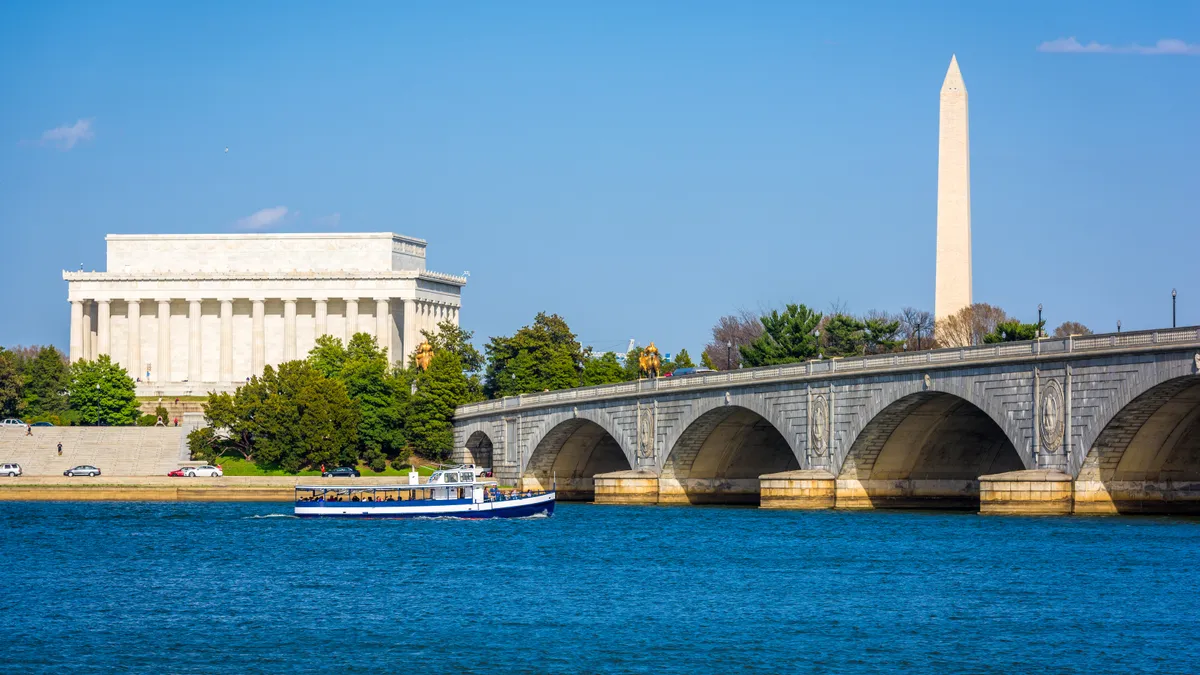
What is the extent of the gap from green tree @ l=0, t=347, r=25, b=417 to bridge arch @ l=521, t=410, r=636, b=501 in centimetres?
5374

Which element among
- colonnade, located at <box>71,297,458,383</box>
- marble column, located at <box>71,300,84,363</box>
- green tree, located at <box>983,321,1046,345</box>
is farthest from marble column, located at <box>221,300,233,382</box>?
green tree, located at <box>983,321,1046,345</box>

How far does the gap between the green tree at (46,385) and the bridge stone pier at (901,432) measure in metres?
49.1

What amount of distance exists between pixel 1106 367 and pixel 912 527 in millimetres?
11337

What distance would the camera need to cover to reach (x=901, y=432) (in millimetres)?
82250

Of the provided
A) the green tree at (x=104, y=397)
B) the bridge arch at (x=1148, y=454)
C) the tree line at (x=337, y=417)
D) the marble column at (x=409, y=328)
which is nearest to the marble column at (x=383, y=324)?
the marble column at (x=409, y=328)

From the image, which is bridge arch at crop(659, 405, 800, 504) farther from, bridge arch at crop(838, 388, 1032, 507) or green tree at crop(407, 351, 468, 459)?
green tree at crop(407, 351, 468, 459)

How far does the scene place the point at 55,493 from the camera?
108 metres

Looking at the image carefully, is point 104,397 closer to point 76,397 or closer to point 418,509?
point 76,397

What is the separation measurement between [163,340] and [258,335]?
934 centimetres

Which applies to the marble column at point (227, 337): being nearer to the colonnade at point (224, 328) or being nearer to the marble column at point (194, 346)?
the colonnade at point (224, 328)

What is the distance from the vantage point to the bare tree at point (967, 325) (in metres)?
111

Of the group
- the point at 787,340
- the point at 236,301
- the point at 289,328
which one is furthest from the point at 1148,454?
the point at 236,301

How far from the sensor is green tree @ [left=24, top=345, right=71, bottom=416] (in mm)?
150875

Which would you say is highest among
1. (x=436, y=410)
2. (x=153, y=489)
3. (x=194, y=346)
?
(x=194, y=346)
